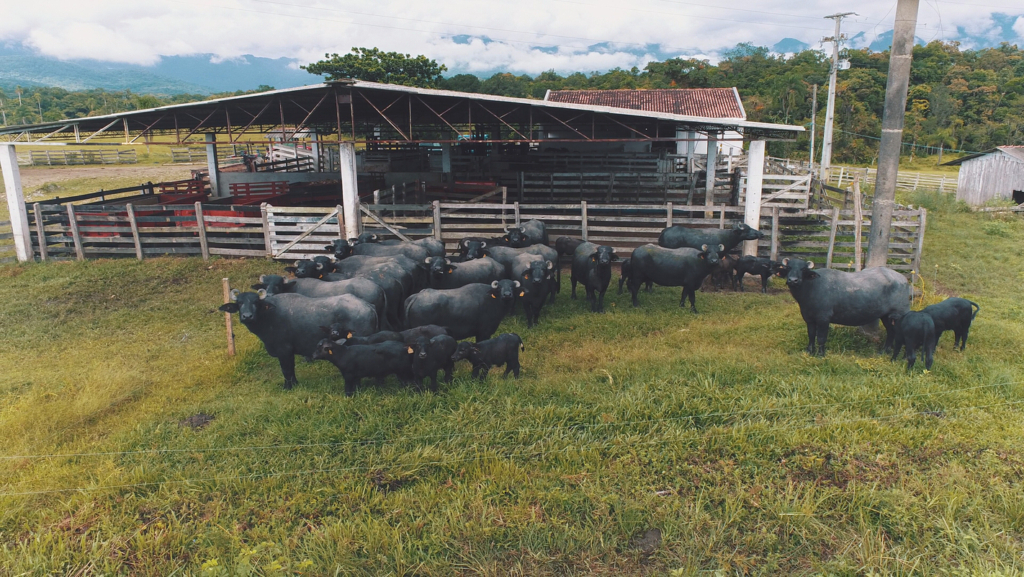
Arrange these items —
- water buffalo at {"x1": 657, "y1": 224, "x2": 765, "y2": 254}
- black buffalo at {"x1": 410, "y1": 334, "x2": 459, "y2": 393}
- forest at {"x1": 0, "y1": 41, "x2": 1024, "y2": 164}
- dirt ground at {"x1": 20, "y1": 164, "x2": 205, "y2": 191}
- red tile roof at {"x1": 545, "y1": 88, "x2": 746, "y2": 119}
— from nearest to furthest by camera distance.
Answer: black buffalo at {"x1": 410, "y1": 334, "x2": 459, "y2": 393} < water buffalo at {"x1": 657, "y1": 224, "x2": 765, "y2": 254} < red tile roof at {"x1": 545, "y1": 88, "x2": 746, "y2": 119} < dirt ground at {"x1": 20, "y1": 164, "x2": 205, "y2": 191} < forest at {"x1": 0, "y1": 41, "x2": 1024, "y2": 164}

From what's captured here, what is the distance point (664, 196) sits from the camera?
19.5 metres

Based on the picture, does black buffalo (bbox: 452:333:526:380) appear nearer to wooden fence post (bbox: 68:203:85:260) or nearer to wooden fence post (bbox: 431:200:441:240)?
wooden fence post (bbox: 431:200:441:240)

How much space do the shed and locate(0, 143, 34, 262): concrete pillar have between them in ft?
104

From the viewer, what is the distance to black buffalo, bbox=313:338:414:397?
23.5 feet

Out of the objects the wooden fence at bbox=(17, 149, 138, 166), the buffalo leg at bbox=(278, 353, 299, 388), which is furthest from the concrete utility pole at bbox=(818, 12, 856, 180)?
the wooden fence at bbox=(17, 149, 138, 166)

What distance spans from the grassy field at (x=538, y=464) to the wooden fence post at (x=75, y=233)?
6.84 m

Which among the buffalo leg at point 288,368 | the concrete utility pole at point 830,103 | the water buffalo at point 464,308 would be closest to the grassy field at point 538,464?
the buffalo leg at point 288,368

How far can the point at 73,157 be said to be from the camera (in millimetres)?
43219

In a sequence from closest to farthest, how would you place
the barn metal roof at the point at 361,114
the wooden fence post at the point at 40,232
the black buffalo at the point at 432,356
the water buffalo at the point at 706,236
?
1. the black buffalo at the point at 432,356
2. the water buffalo at the point at 706,236
3. the barn metal roof at the point at 361,114
4. the wooden fence post at the point at 40,232

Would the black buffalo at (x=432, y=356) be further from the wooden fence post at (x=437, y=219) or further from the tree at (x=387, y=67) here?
the tree at (x=387, y=67)

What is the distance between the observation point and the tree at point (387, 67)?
5369 centimetres

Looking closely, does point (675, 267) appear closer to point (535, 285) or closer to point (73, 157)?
point (535, 285)

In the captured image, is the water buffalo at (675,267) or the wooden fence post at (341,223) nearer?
the water buffalo at (675,267)

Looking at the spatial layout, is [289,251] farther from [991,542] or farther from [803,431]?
[991,542]
